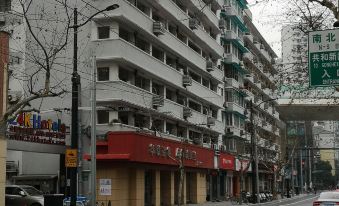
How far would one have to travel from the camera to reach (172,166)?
44906 millimetres

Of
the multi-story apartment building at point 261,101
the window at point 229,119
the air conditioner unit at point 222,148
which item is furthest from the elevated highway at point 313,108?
the multi-story apartment building at point 261,101

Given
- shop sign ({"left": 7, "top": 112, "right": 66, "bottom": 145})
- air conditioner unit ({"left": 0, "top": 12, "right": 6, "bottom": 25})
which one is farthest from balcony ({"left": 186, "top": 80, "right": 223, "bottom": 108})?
air conditioner unit ({"left": 0, "top": 12, "right": 6, "bottom": 25})

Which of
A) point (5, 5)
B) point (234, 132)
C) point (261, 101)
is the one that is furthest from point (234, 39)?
point (5, 5)

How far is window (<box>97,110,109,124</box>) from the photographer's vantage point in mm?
38781

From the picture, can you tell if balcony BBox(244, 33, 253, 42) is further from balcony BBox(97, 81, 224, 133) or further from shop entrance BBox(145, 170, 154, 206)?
shop entrance BBox(145, 170, 154, 206)

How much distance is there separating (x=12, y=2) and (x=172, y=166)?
57.1 feet

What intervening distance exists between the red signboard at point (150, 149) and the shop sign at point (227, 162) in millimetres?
8417

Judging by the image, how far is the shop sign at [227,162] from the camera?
5831cm

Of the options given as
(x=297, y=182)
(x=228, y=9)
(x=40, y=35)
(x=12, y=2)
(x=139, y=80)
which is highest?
(x=228, y=9)

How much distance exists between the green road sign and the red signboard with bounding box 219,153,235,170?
40.8 metres

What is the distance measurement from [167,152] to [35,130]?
11275 millimetres

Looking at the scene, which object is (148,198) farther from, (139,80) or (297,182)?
(297,182)

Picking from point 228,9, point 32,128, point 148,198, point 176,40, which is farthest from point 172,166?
point 228,9

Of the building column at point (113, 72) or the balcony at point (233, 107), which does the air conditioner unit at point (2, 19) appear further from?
the balcony at point (233, 107)
